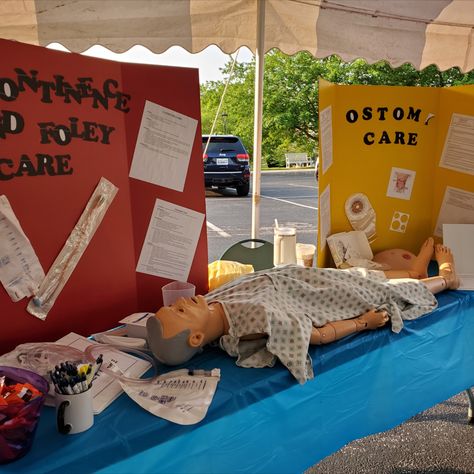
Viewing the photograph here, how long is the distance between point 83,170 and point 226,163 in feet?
24.6

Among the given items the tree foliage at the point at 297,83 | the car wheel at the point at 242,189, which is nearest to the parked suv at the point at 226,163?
the car wheel at the point at 242,189

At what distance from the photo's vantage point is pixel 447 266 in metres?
1.88

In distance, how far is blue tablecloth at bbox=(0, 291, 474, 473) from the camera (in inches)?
35.4

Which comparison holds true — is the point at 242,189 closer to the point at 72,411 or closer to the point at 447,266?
the point at 447,266

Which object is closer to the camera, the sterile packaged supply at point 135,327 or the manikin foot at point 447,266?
the sterile packaged supply at point 135,327

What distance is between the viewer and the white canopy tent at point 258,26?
6.35 feet

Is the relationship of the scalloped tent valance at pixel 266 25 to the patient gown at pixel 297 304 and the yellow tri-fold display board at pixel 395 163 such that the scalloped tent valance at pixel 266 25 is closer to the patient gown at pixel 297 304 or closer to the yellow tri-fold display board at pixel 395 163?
the yellow tri-fold display board at pixel 395 163

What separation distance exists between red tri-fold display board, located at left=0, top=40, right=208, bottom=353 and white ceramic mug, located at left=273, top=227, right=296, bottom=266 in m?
0.48

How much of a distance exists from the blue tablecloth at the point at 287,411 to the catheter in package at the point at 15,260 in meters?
0.41

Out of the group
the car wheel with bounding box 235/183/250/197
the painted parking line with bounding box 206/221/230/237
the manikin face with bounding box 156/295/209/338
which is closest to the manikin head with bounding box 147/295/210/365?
the manikin face with bounding box 156/295/209/338

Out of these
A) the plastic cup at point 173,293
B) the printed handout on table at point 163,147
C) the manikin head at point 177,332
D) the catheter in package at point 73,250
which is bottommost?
the plastic cup at point 173,293

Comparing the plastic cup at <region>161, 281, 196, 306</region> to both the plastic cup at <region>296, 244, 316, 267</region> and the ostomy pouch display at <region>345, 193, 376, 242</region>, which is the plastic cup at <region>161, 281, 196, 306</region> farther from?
the ostomy pouch display at <region>345, 193, 376, 242</region>

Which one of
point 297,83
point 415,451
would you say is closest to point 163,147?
point 415,451

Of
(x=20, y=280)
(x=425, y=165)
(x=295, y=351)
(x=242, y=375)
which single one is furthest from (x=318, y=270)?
(x=425, y=165)
